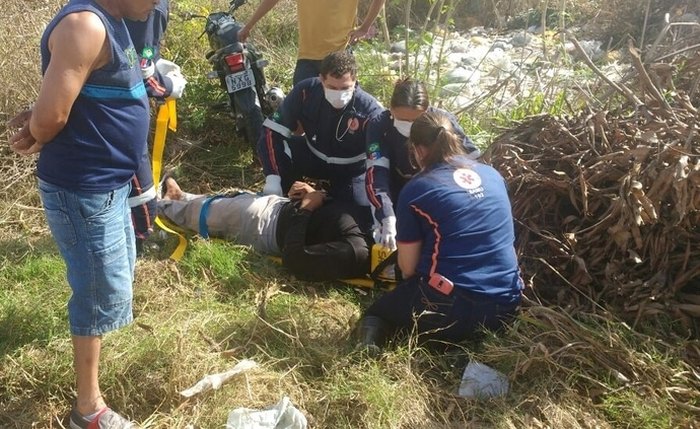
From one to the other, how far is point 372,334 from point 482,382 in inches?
19.7

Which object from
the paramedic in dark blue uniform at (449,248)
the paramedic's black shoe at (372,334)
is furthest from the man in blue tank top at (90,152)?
the paramedic in dark blue uniform at (449,248)

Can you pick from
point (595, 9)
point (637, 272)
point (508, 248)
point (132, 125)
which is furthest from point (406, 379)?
point (595, 9)

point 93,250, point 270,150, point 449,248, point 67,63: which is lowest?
point 270,150

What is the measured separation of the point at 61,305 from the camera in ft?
10.5

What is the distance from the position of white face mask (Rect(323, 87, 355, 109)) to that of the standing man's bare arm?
193cm

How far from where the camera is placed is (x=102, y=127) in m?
2.19

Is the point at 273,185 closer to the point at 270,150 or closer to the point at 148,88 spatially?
the point at 270,150

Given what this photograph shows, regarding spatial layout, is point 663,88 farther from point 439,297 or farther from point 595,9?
point 595,9

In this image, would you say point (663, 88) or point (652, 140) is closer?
point (652, 140)

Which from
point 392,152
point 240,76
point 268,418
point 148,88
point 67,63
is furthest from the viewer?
point 240,76

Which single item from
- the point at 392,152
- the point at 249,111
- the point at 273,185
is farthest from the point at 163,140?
the point at 392,152

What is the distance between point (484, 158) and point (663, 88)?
101 cm

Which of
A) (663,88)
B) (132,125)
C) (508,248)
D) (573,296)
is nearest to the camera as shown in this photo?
(132,125)

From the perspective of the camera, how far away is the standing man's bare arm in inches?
76.7
